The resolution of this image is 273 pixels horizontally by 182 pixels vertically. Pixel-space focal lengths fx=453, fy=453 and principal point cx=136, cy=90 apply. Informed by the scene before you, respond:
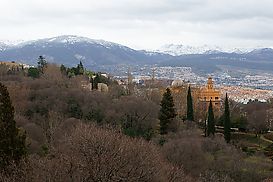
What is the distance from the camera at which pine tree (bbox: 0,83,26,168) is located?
18609 millimetres

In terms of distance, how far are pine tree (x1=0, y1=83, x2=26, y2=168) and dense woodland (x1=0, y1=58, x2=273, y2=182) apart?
17 centimetres

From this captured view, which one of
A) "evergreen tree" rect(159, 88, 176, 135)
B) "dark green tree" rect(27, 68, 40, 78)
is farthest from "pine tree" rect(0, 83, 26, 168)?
"dark green tree" rect(27, 68, 40, 78)

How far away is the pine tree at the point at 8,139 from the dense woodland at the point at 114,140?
0.17 meters

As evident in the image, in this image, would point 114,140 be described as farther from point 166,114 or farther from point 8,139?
point 166,114

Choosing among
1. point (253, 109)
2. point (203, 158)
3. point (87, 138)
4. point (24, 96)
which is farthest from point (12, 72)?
point (87, 138)

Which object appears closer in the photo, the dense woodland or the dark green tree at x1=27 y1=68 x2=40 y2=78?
the dense woodland

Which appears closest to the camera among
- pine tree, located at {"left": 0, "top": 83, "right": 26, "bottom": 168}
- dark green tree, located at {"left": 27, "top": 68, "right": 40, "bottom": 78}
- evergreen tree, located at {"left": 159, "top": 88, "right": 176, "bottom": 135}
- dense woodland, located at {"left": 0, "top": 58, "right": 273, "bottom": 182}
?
dense woodland, located at {"left": 0, "top": 58, "right": 273, "bottom": 182}

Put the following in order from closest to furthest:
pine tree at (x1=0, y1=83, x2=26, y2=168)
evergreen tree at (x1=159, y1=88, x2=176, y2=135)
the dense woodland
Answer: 1. the dense woodland
2. pine tree at (x1=0, y1=83, x2=26, y2=168)
3. evergreen tree at (x1=159, y1=88, x2=176, y2=135)

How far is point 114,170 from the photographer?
16.0 meters

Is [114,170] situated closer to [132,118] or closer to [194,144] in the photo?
[194,144]

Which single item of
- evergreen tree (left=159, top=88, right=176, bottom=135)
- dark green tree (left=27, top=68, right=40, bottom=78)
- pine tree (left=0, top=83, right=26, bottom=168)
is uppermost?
dark green tree (left=27, top=68, right=40, bottom=78)

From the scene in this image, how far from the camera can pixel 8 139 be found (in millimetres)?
18828

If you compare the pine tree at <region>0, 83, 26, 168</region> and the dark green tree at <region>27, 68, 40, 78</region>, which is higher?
the dark green tree at <region>27, 68, 40, 78</region>

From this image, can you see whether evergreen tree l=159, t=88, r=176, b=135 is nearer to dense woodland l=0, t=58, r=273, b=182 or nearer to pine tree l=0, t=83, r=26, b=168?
dense woodland l=0, t=58, r=273, b=182
